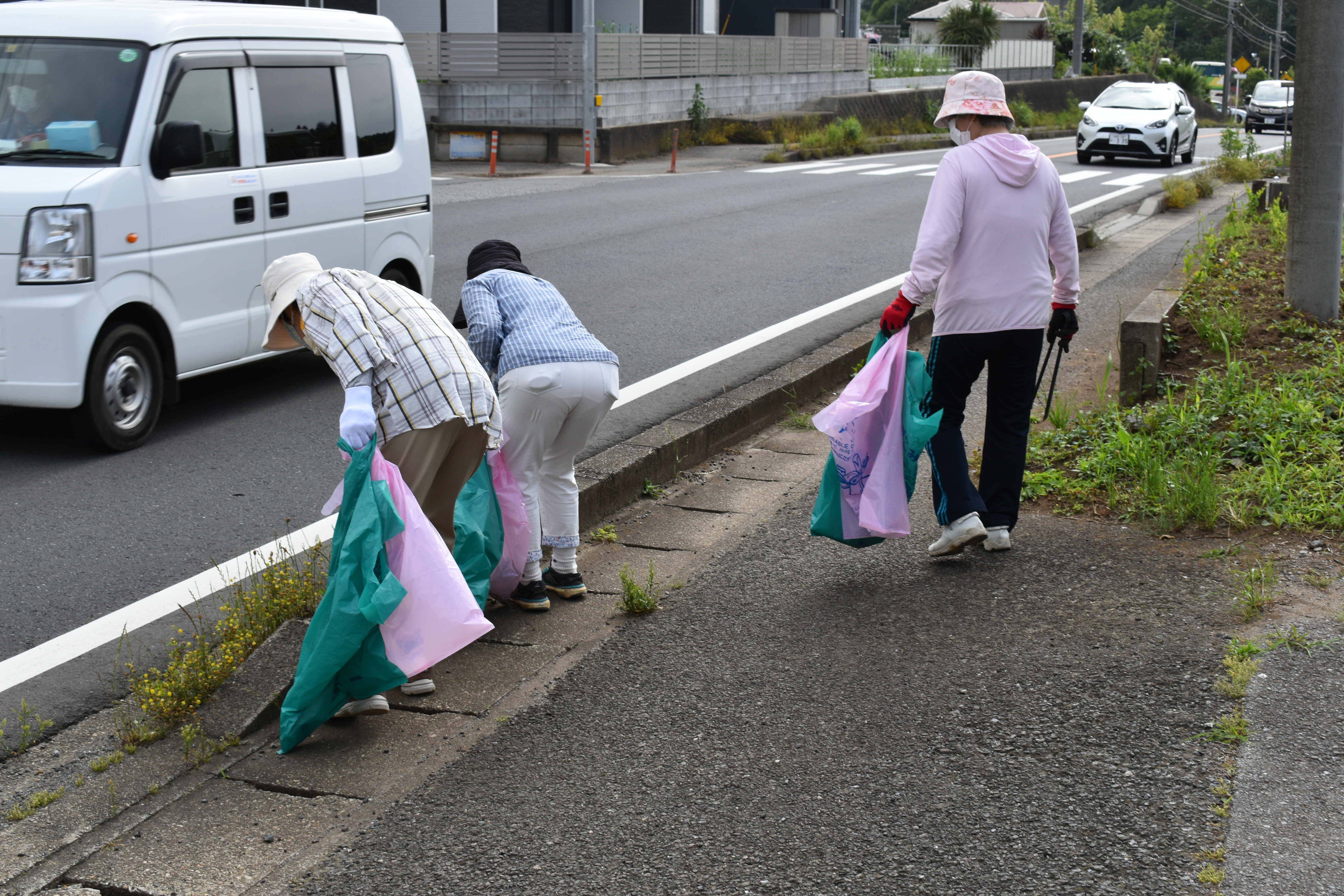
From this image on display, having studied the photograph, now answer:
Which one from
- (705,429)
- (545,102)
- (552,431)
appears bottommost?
(705,429)

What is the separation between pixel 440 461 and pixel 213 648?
97 cm

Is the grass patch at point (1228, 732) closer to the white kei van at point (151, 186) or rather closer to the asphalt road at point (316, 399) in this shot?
the asphalt road at point (316, 399)

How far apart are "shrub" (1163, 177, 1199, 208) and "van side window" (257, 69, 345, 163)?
1155cm

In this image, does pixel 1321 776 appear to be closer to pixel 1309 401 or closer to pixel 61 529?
pixel 1309 401

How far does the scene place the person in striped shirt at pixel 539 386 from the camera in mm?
4391

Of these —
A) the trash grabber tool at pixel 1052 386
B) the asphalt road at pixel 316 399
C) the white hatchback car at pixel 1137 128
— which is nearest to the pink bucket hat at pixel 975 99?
the trash grabber tool at pixel 1052 386

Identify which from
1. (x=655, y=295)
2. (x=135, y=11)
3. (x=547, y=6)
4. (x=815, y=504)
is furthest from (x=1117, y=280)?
(x=547, y=6)

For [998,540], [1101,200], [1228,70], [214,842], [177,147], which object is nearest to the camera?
[214,842]

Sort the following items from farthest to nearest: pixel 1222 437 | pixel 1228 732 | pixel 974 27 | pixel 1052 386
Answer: pixel 974 27, pixel 1222 437, pixel 1052 386, pixel 1228 732

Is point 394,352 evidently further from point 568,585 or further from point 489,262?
point 568,585

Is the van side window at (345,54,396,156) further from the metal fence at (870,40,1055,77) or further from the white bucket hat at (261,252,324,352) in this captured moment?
the metal fence at (870,40,1055,77)

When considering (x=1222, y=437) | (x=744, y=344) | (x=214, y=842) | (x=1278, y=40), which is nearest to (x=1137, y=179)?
(x=744, y=344)

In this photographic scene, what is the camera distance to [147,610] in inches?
183

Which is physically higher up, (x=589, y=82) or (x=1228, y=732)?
(x=589, y=82)
